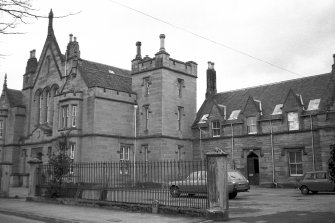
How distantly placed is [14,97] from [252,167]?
97.2 ft

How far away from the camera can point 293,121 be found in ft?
111

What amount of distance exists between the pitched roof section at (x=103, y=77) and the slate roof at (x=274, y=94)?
8602mm

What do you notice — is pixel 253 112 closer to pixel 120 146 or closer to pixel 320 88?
pixel 320 88

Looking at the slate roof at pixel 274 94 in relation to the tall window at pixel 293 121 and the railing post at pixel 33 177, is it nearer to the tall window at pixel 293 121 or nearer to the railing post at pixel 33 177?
the tall window at pixel 293 121

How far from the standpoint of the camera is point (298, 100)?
33719 mm

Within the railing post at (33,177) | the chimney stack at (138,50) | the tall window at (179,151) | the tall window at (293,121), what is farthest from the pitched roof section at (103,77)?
the tall window at (293,121)

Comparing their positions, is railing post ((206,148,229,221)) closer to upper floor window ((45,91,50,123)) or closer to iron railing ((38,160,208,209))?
iron railing ((38,160,208,209))

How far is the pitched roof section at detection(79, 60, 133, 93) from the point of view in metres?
37.6

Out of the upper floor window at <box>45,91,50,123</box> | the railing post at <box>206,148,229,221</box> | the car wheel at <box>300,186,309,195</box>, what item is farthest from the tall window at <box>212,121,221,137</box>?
the railing post at <box>206,148,229,221</box>

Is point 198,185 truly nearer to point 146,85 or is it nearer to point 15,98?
point 146,85

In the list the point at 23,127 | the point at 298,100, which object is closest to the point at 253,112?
the point at 298,100

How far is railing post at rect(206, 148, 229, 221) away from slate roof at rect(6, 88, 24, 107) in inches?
1444

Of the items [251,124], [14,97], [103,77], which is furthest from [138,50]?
[14,97]

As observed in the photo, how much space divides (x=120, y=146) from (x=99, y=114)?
3.89 m
